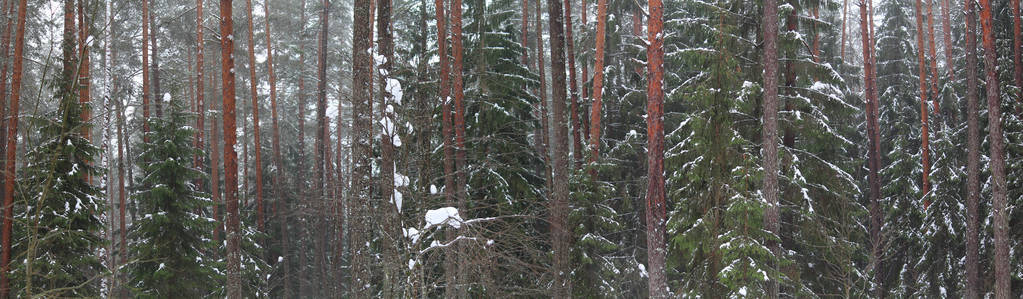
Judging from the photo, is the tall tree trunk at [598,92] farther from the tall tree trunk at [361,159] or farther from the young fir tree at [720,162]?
the tall tree trunk at [361,159]

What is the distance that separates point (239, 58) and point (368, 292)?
1803 centimetres

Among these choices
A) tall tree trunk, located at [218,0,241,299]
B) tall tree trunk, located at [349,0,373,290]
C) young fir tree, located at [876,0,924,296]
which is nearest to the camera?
tall tree trunk, located at [349,0,373,290]

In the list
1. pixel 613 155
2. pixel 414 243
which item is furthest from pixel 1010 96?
pixel 414 243

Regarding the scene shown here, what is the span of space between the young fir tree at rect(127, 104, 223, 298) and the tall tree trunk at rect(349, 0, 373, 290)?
6968 millimetres

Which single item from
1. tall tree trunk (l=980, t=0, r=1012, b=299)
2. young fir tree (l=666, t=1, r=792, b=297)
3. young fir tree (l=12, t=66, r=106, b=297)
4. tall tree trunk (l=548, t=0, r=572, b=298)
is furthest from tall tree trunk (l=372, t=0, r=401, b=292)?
tall tree trunk (l=980, t=0, r=1012, b=299)

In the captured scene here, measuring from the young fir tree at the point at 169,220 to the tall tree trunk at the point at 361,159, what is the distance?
6.97 meters

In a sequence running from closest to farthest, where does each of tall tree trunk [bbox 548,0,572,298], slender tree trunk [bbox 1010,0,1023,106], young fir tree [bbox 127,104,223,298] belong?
tall tree trunk [bbox 548,0,572,298], young fir tree [bbox 127,104,223,298], slender tree trunk [bbox 1010,0,1023,106]

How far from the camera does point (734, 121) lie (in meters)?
11.8

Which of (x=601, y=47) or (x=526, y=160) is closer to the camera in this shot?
(x=601, y=47)

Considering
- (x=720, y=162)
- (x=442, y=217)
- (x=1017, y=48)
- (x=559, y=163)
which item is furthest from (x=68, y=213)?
(x=1017, y=48)

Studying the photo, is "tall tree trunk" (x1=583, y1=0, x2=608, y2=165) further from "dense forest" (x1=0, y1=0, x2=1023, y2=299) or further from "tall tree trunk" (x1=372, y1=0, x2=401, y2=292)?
"tall tree trunk" (x1=372, y1=0, x2=401, y2=292)

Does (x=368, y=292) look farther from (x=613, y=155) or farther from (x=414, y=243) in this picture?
(x=613, y=155)

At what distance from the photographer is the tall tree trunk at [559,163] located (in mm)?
10773

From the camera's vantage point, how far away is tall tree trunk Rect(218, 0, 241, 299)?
10578 millimetres
